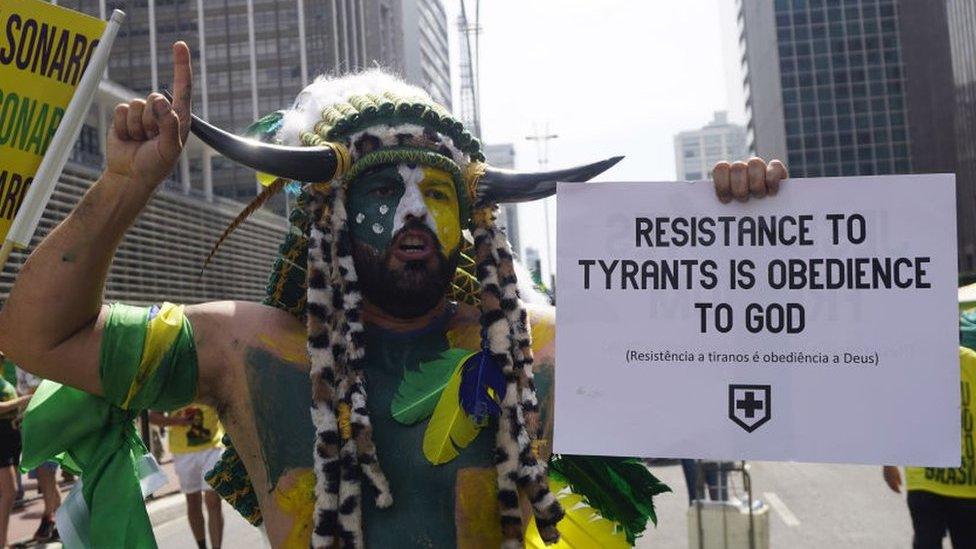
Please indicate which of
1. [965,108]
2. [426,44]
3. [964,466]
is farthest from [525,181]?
[426,44]

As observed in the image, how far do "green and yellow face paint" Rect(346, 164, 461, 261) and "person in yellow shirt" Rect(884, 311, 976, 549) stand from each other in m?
2.88

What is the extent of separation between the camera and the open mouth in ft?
7.74

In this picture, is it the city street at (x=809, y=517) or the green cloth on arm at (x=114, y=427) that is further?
the city street at (x=809, y=517)

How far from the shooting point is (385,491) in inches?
88.1

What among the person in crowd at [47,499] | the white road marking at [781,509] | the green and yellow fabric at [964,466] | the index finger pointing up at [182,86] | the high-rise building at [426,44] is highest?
the high-rise building at [426,44]

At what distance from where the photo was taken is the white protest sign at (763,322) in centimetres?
201

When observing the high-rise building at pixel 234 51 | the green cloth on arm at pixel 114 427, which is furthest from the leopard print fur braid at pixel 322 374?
the high-rise building at pixel 234 51

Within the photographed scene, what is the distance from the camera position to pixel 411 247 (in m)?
2.37

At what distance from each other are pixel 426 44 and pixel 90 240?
297ft

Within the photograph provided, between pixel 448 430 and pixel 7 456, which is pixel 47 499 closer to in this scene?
pixel 7 456

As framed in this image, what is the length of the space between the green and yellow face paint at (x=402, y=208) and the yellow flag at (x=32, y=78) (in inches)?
28.3

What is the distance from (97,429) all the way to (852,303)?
173 cm

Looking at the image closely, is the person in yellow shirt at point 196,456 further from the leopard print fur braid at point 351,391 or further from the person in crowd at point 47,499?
the leopard print fur braid at point 351,391

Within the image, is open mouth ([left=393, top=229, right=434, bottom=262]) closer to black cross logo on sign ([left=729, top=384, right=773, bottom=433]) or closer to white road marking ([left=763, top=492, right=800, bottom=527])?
black cross logo on sign ([left=729, top=384, right=773, bottom=433])
